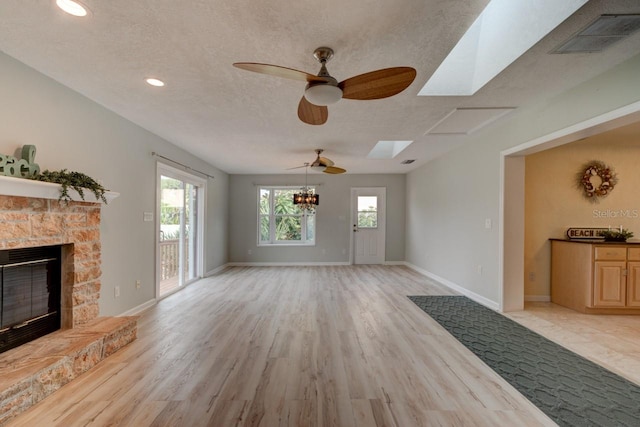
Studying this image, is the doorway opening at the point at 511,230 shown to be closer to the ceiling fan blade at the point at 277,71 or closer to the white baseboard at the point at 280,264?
the ceiling fan blade at the point at 277,71

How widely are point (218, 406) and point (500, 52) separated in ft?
11.0

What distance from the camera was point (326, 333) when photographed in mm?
3012

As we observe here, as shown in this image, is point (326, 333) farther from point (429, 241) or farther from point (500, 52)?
point (429, 241)

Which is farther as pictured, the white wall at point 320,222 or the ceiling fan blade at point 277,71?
the white wall at point 320,222

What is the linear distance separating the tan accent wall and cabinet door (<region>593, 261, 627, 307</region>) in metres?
0.63

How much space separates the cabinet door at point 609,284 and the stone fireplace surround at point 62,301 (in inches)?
217

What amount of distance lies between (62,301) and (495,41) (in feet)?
14.5

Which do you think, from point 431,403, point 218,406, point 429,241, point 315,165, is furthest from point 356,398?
point 429,241

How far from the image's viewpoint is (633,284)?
3.51 meters

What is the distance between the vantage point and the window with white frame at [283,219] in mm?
7648

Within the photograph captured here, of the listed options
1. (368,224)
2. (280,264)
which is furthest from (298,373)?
(368,224)

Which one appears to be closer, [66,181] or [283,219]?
[66,181]

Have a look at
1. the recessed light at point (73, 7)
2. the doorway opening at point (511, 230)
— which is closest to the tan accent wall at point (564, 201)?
the doorway opening at point (511, 230)

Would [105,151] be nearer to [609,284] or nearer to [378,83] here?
[378,83]
